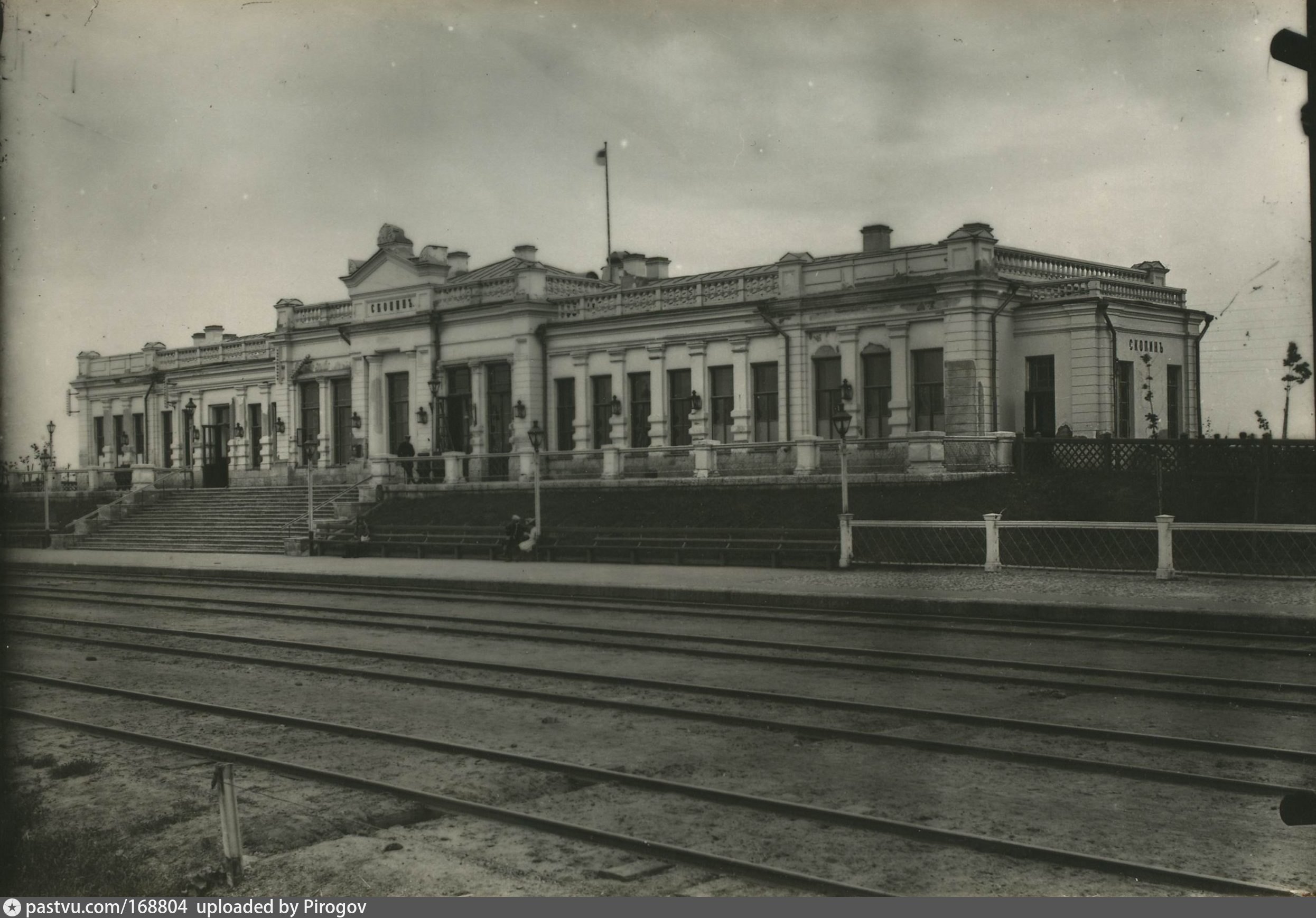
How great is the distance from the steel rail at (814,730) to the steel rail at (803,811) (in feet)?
4.27

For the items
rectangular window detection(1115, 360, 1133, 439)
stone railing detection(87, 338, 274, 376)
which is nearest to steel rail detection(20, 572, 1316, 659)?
rectangular window detection(1115, 360, 1133, 439)

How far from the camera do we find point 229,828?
6039mm

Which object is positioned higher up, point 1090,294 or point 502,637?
point 1090,294

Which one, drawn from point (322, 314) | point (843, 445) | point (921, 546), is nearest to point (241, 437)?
point (322, 314)

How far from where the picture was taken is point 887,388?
114 feet

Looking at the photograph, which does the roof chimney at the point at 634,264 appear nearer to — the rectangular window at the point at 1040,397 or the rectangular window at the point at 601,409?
the rectangular window at the point at 601,409

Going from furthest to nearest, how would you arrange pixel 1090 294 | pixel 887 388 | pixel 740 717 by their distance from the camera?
pixel 887 388 → pixel 1090 294 → pixel 740 717

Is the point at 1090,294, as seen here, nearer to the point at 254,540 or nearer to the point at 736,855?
the point at 254,540

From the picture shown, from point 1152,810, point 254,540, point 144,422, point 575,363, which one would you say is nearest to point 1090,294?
point 575,363

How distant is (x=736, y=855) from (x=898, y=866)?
845 mm

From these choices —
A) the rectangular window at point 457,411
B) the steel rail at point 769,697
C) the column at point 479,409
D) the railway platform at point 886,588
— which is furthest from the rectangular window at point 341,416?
the steel rail at point 769,697

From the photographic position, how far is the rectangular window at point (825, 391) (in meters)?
35.8

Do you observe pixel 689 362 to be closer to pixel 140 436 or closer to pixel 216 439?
pixel 216 439

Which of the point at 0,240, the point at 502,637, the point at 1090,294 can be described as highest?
the point at 1090,294
